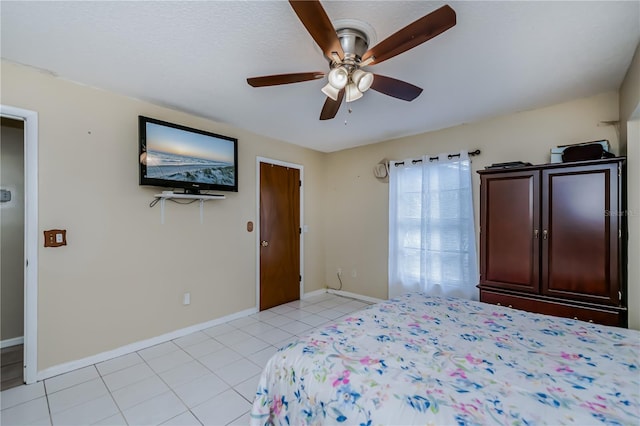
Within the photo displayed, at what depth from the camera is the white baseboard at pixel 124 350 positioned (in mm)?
2318

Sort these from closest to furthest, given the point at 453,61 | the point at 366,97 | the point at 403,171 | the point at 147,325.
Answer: the point at 453,61 < the point at 366,97 < the point at 147,325 < the point at 403,171

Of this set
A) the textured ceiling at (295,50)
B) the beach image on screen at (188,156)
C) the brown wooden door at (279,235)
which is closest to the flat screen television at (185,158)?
the beach image on screen at (188,156)

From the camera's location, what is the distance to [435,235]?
361 cm

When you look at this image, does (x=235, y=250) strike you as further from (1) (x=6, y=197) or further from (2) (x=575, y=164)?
(2) (x=575, y=164)

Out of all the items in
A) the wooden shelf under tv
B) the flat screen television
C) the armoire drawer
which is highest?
the flat screen television

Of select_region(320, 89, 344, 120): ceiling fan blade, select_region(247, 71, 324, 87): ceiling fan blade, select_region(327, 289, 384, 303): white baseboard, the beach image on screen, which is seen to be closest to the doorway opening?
the beach image on screen

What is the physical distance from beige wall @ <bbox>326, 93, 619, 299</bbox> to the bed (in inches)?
79.3

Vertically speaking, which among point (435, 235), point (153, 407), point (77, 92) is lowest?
point (153, 407)

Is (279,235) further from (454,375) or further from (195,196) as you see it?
(454,375)

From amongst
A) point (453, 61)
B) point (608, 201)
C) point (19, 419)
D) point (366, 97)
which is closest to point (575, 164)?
point (608, 201)

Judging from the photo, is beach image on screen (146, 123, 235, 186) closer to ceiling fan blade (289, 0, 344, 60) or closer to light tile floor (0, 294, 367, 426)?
light tile floor (0, 294, 367, 426)

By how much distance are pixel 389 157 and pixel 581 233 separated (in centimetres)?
242

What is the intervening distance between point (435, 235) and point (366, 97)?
198 centimetres

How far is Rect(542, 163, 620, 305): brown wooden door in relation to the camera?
7.15ft
